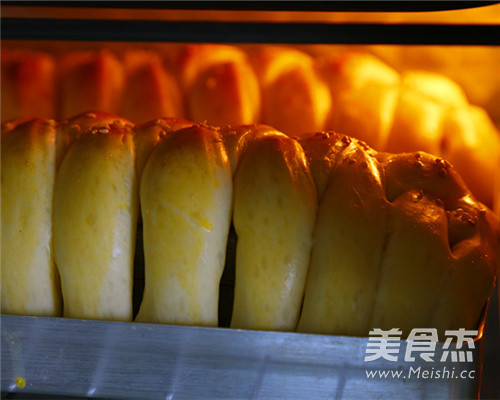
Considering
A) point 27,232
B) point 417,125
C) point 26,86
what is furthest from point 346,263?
point 26,86

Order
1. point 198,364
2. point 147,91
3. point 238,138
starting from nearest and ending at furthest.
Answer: point 198,364 → point 238,138 → point 147,91

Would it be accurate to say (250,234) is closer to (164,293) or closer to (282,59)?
(164,293)

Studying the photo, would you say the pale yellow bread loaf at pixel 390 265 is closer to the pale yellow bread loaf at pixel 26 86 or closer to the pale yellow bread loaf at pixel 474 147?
the pale yellow bread loaf at pixel 474 147

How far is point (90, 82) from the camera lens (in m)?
1.32

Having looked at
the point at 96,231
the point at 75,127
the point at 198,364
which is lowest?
the point at 198,364

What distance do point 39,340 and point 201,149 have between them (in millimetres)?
333

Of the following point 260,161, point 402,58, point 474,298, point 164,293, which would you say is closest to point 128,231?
point 164,293

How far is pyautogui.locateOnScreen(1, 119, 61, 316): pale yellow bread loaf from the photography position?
0.85 m

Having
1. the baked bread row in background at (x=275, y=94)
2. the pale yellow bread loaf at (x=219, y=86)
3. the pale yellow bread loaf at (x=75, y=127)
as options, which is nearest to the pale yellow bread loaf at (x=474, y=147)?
the baked bread row in background at (x=275, y=94)

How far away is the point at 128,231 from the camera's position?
839mm

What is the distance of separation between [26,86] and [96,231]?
0.67 meters

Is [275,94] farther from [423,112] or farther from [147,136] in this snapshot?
[147,136]

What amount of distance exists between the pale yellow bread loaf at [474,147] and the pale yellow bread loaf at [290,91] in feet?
0.87

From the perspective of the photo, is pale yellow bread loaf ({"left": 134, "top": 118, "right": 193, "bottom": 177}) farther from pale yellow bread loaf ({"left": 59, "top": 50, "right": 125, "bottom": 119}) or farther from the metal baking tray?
pale yellow bread loaf ({"left": 59, "top": 50, "right": 125, "bottom": 119})
